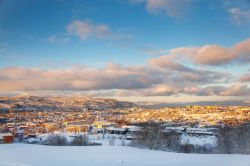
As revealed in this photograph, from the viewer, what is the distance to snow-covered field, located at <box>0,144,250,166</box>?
905cm

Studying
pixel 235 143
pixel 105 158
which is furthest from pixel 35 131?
pixel 105 158

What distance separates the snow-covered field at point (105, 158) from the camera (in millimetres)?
9055

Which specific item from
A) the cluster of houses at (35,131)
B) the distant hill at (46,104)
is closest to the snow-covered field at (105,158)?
the cluster of houses at (35,131)

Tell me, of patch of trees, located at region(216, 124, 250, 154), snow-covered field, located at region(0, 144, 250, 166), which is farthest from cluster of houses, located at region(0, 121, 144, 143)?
snow-covered field, located at region(0, 144, 250, 166)

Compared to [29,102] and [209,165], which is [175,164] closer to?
[209,165]

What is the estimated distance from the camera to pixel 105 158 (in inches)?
383

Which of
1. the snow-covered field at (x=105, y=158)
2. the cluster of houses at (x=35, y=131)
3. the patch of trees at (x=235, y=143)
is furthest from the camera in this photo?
the cluster of houses at (x=35, y=131)

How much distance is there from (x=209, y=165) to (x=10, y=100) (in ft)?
485

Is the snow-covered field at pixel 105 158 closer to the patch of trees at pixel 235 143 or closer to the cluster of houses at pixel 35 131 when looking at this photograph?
the patch of trees at pixel 235 143

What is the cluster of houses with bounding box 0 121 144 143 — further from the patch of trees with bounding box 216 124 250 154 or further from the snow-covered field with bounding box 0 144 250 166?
the snow-covered field with bounding box 0 144 250 166

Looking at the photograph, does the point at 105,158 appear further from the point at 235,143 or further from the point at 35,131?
the point at 35,131

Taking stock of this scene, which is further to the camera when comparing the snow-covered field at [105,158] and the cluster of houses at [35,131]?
the cluster of houses at [35,131]

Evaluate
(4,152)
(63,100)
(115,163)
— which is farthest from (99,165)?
(63,100)

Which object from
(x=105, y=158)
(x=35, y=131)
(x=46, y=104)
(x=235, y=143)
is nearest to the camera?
(x=105, y=158)
